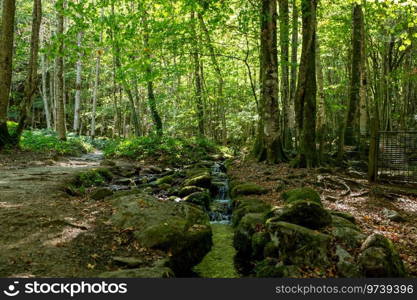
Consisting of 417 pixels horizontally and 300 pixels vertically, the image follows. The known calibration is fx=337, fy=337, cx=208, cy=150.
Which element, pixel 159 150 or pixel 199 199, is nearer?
pixel 199 199

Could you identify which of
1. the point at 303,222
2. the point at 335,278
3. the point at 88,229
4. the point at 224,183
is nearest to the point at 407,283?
the point at 335,278

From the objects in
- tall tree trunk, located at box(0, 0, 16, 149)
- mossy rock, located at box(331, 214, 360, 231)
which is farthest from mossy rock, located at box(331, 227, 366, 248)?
tall tree trunk, located at box(0, 0, 16, 149)

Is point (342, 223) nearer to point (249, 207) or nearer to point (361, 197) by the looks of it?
point (249, 207)

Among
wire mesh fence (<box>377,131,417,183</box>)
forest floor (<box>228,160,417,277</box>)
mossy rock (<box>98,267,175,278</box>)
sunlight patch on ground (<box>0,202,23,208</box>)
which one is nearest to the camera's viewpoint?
mossy rock (<box>98,267,175,278</box>)

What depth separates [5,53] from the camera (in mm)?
13383

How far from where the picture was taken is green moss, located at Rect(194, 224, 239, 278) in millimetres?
5704

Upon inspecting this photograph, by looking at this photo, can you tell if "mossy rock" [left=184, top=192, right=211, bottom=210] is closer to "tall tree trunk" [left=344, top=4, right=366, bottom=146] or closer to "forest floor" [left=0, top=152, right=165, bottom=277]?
"forest floor" [left=0, top=152, right=165, bottom=277]

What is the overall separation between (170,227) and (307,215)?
7.82ft

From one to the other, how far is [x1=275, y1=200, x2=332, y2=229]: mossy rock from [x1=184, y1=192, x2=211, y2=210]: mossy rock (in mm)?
3801

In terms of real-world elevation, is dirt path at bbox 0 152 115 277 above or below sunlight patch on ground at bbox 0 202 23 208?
below

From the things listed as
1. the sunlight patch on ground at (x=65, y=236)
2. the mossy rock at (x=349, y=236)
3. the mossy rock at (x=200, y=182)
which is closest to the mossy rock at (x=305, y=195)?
the mossy rock at (x=349, y=236)

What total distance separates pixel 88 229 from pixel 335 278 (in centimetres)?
403

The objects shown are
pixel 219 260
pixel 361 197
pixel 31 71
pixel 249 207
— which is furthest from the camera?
pixel 31 71

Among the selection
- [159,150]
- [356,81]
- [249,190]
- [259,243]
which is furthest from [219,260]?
[159,150]
